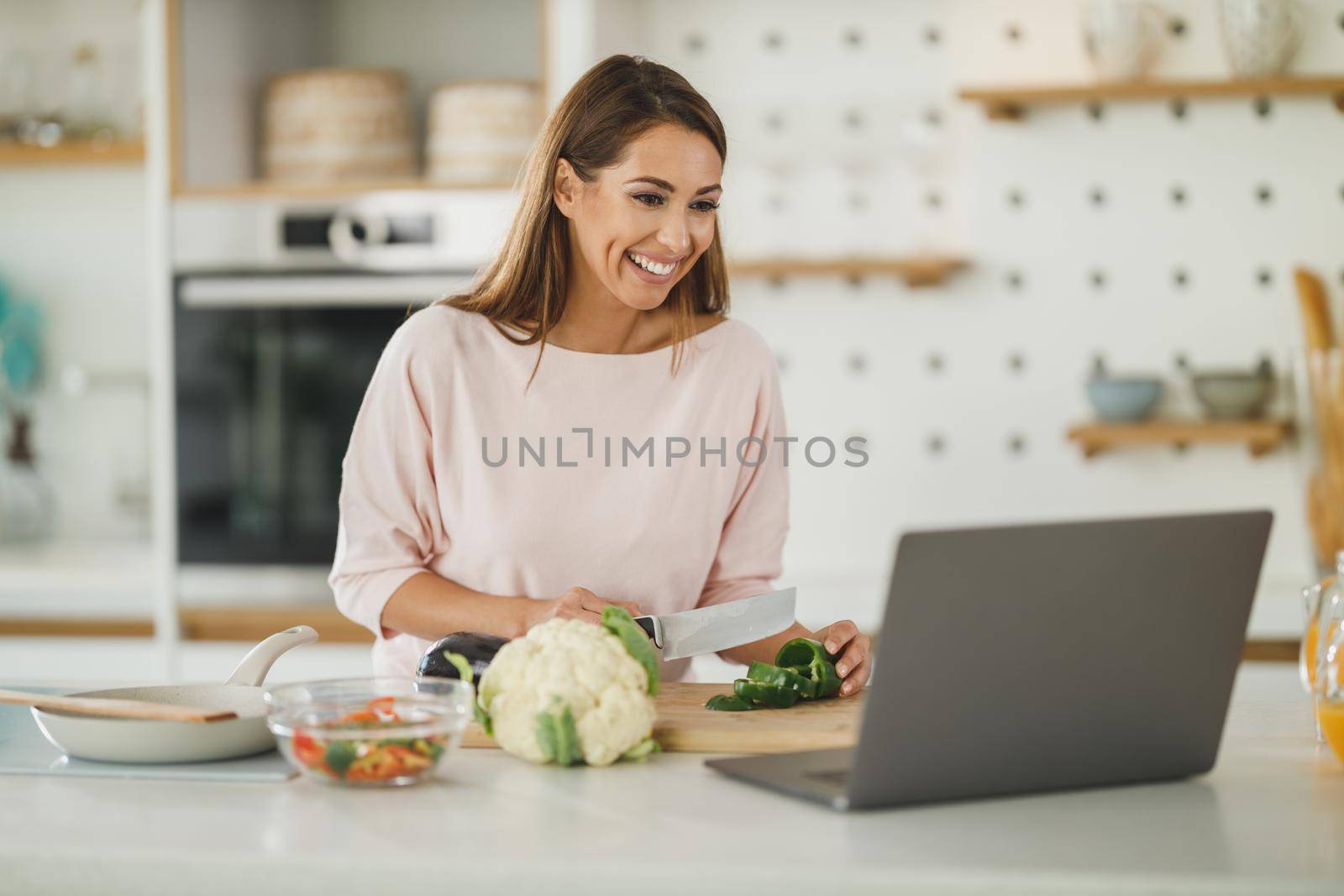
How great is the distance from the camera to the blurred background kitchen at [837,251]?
3.15 m

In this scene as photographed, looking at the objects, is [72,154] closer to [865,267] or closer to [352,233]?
[352,233]

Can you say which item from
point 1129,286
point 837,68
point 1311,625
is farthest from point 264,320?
point 1311,625

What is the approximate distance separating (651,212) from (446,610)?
523 millimetres

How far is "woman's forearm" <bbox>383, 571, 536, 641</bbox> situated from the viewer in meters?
1.71

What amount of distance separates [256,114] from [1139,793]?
2.64 metres

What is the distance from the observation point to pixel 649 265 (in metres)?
1.83

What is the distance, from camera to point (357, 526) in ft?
5.89

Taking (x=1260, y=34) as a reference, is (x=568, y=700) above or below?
below

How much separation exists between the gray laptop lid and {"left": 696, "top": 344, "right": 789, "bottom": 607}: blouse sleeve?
82 cm

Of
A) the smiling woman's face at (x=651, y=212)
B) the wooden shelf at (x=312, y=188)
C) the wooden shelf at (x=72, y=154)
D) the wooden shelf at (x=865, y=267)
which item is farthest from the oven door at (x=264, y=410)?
the smiling woman's face at (x=651, y=212)

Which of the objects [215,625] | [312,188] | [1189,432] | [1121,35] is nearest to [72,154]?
[312,188]

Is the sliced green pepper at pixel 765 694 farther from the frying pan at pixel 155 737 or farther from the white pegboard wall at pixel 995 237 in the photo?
the white pegboard wall at pixel 995 237

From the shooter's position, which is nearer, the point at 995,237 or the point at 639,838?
A: the point at 639,838

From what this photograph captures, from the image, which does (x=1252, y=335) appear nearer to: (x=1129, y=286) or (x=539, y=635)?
(x=1129, y=286)
